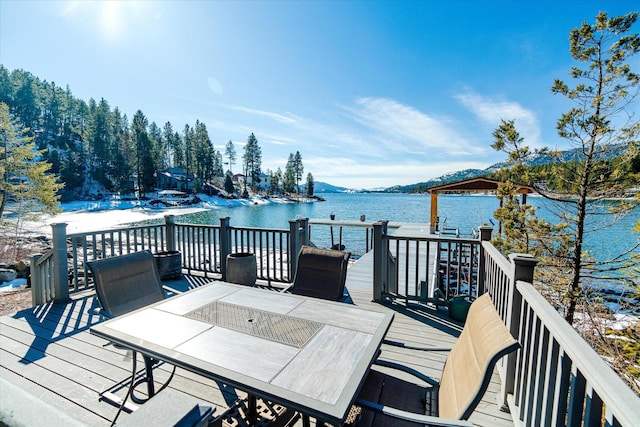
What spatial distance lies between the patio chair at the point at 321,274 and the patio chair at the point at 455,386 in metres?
1.17

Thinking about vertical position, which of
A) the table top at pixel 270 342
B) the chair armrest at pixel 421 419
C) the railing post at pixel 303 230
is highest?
the railing post at pixel 303 230

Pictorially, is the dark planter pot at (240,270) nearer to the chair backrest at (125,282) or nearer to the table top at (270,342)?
the chair backrest at (125,282)

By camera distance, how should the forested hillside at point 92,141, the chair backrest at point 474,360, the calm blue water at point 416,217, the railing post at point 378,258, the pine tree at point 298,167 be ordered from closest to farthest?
the chair backrest at point 474,360 → the railing post at point 378,258 → the calm blue water at point 416,217 → the forested hillside at point 92,141 → the pine tree at point 298,167

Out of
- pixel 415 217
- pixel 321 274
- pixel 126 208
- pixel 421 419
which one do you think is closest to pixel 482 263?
pixel 321 274

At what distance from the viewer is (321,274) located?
3168 millimetres

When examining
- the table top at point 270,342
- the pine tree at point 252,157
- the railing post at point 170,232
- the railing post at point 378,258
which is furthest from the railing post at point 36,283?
the pine tree at point 252,157

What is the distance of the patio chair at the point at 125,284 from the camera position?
8.02 feet

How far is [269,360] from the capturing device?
1.52 meters

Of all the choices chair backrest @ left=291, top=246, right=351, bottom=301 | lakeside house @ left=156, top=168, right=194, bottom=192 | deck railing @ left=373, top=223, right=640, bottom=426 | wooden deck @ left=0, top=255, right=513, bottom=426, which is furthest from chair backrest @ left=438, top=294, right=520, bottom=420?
lakeside house @ left=156, top=168, right=194, bottom=192

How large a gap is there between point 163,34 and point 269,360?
746cm

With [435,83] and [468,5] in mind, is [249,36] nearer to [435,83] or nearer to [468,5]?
[468,5]

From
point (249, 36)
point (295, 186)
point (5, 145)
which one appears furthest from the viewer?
point (295, 186)

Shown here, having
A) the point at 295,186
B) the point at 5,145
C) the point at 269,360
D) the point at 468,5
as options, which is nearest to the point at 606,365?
the point at 269,360

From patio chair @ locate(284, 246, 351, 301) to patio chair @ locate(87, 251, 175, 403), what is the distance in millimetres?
1343
